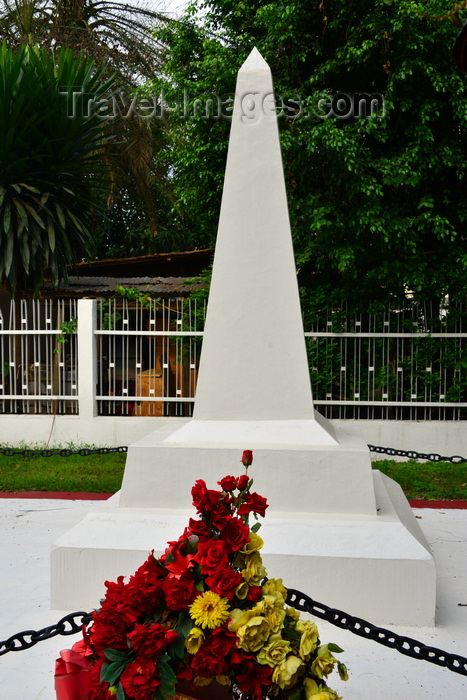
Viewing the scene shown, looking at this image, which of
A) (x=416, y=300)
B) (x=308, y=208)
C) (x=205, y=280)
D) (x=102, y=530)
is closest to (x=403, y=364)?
(x=416, y=300)

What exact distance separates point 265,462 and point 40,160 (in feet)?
21.7

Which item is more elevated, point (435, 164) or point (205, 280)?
point (435, 164)

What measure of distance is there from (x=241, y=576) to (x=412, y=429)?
5940 millimetres

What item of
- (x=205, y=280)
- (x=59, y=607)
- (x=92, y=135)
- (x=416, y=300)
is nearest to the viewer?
(x=59, y=607)

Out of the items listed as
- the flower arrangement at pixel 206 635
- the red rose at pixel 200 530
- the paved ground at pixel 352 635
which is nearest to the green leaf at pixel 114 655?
the flower arrangement at pixel 206 635

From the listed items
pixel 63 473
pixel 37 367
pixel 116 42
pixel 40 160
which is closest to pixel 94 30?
pixel 116 42

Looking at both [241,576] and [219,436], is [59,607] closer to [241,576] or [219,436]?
[219,436]

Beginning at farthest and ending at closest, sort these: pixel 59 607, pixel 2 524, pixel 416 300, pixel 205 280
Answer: pixel 205 280 < pixel 416 300 < pixel 2 524 < pixel 59 607

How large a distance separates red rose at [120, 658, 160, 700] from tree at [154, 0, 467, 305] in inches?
223

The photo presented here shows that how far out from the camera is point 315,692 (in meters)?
1.39

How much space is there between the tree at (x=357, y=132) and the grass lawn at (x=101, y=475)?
2018 millimetres

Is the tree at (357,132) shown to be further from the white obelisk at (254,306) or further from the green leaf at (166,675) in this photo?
the green leaf at (166,675)

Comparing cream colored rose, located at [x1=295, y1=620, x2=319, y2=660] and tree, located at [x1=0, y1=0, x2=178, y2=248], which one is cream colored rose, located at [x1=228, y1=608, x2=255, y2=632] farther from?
tree, located at [x1=0, y1=0, x2=178, y2=248]

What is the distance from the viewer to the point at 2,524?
412cm
